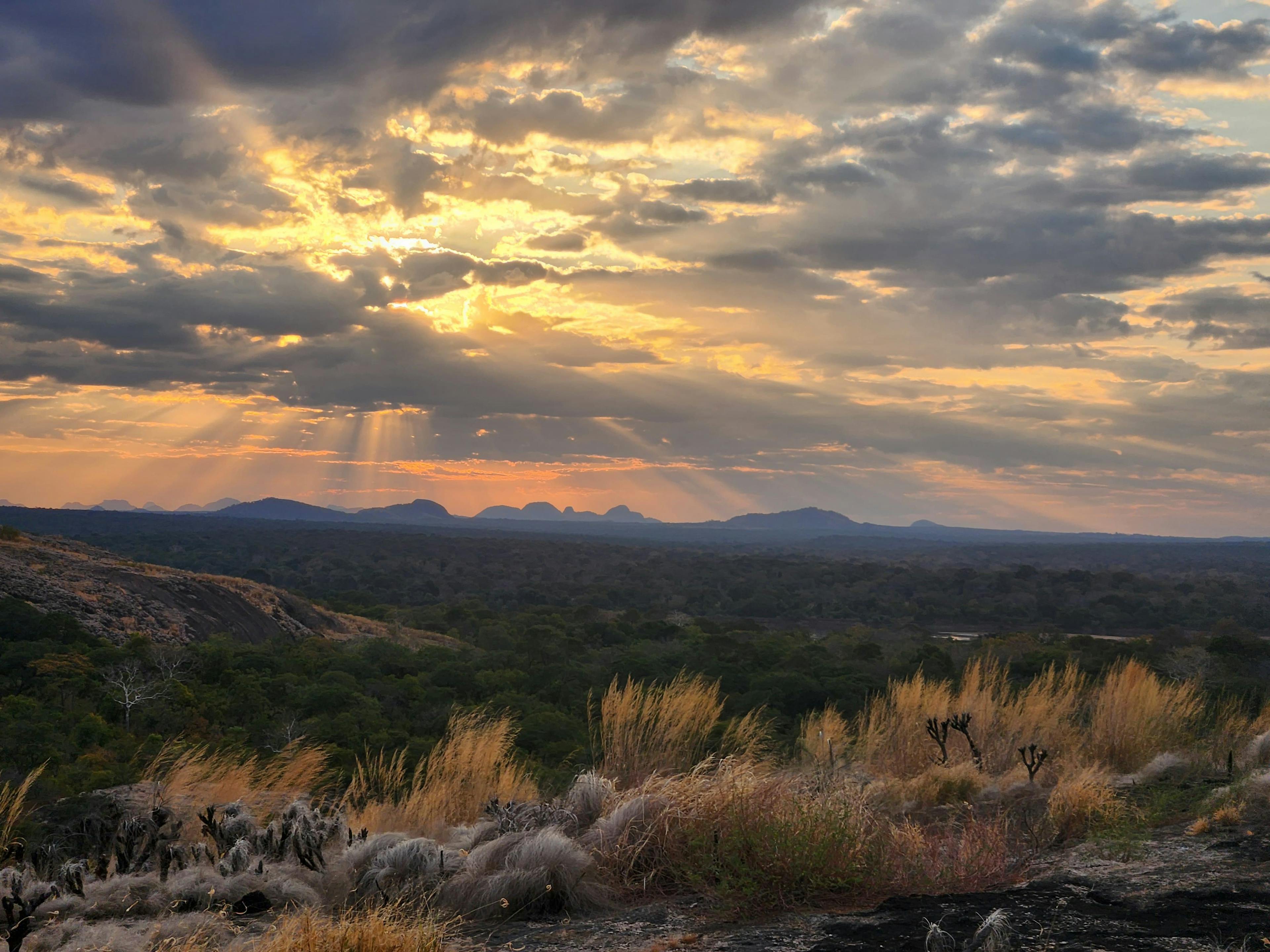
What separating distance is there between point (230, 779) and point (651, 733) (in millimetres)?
4420

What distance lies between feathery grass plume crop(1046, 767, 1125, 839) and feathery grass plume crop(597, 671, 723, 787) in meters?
3.47

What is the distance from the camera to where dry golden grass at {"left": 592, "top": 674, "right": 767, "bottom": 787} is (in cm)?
972

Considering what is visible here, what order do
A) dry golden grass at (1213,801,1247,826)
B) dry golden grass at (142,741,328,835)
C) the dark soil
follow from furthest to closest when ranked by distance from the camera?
dry golden grass at (142,741,328,835), dry golden grass at (1213,801,1247,826), the dark soil

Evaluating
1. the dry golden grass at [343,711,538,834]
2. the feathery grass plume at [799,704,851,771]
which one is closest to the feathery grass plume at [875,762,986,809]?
the feathery grass plume at [799,704,851,771]

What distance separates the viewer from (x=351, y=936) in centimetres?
462

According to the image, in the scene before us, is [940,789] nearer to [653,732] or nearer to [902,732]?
[902,732]

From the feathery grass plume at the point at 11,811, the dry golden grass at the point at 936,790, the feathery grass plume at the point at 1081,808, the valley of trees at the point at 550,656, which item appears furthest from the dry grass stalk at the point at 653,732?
the feathery grass plume at the point at 11,811

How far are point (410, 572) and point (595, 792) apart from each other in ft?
257

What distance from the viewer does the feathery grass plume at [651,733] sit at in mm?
9711

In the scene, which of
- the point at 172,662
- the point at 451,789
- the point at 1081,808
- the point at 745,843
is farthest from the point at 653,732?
the point at 172,662

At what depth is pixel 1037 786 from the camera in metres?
9.72

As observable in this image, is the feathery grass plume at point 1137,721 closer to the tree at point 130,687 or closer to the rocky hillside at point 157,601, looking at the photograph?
the tree at point 130,687

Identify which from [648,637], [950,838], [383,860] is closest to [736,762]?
[950,838]

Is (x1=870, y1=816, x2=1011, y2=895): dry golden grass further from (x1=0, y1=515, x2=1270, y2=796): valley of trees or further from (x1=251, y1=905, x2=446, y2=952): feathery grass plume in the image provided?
(x1=0, y1=515, x2=1270, y2=796): valley of trees
